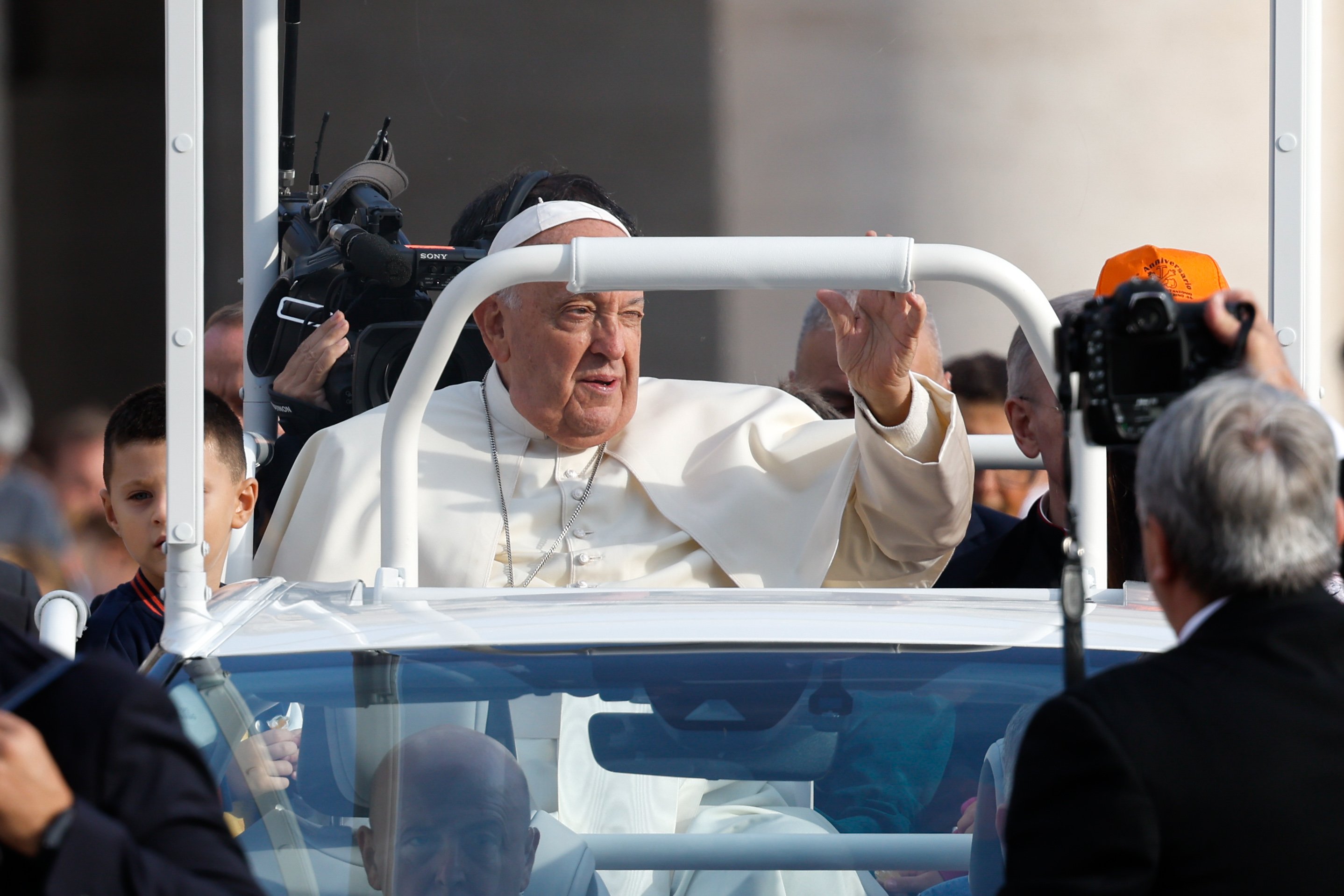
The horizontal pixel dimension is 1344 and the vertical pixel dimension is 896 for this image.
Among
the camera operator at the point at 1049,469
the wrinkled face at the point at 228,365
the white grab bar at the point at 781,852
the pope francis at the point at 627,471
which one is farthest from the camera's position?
the wrinkled face at the point at 228,365

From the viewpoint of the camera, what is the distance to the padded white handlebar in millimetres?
1895

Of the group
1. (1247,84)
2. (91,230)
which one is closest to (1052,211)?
(1247,84)

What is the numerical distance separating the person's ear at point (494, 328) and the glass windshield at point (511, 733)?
4.02 ft

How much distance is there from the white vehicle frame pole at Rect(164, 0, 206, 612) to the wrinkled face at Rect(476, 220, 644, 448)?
3.17 feet

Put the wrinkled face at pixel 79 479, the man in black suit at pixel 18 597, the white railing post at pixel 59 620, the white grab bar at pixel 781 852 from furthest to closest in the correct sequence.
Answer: the wrinkled face at pixel 79 479 < the man in black suit at pixel 18 597 < the white grab bar at pixel 781 852 < the white railing post at pixel 59 620

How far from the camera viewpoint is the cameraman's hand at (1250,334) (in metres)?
1.33

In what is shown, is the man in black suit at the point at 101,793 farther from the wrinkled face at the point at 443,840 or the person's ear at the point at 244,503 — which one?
the person's ear at the point at 244,503

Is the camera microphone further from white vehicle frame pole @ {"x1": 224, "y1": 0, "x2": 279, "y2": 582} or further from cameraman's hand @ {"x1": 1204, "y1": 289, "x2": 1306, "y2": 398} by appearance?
cameraman's hand @ {"x1": 1204, "y1": 289, "x2": 1306, "y2": 398}

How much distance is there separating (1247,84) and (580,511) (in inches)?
193

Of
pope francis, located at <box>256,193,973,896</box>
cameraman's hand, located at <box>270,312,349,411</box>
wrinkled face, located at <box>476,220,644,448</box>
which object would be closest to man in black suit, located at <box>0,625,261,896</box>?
pope francis, located at <box>256,193,973,896</box>

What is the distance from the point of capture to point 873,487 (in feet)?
8.38

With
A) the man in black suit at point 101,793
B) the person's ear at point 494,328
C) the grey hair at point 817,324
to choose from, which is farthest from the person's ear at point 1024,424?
the man in black suit at point 101,793

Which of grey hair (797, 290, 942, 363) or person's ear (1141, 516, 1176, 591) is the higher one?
grey hair (797, 290, 942, 363)

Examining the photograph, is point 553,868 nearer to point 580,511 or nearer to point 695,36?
point 580,511
